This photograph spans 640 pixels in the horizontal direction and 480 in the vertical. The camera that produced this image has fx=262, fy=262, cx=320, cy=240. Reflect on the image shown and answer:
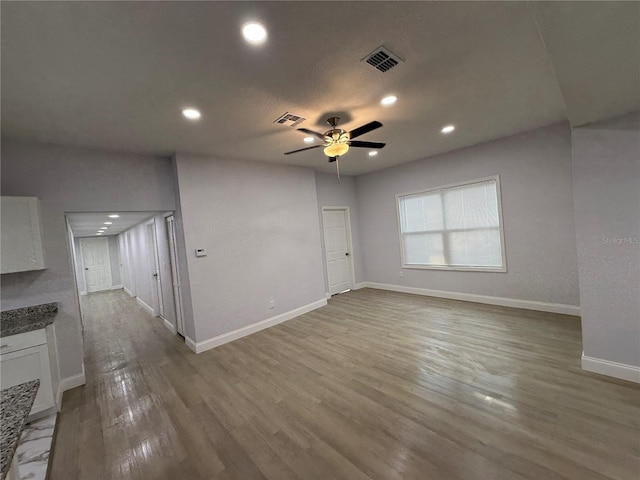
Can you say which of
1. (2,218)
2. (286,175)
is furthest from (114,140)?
(286,175)

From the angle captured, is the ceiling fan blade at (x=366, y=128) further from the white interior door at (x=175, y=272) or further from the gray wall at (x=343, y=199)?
the gray wall at (x=343, y=199)

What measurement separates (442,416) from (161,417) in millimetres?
2430

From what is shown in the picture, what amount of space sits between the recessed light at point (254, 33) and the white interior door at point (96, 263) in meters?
11.8

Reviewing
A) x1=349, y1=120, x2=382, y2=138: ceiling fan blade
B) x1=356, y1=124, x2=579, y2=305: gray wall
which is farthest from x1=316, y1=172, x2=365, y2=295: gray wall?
x1=349, y1=120, x2=382, y2=138: ceiling fan blade

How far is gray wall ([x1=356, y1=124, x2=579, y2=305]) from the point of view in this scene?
387cm

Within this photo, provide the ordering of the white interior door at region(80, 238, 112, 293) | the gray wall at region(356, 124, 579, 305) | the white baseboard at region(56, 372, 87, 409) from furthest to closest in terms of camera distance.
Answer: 1. the white interior door at region(80, 238, 112, 293)
2. the gray wall at region(356, 124, 579, 305)
3. the white baseboard at region(56, 372, 87, 409)

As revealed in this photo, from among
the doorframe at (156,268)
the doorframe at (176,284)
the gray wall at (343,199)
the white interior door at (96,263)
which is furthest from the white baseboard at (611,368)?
the white interior door at (96,263)

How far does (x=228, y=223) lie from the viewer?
4055mm

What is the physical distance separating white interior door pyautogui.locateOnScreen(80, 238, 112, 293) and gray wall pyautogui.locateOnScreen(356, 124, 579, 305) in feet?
38.0

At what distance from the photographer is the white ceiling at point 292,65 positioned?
1.41m

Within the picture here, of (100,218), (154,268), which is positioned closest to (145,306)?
(154,268)

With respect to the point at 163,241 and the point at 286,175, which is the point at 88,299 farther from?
the point at 286,175

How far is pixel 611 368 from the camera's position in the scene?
7.97 feet

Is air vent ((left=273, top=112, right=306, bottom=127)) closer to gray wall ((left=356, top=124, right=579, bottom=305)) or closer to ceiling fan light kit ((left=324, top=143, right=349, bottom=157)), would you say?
ceiling fan light kit ((left=324, top=143, right=349, bottom=157))
